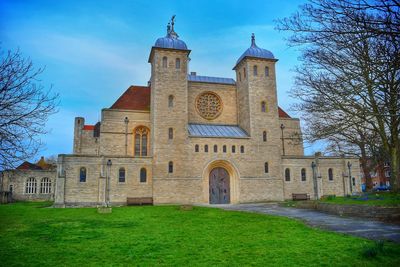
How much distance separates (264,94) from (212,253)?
25212 millimetres

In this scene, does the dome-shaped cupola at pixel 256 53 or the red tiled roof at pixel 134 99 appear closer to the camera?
the dome-shaped cupola at pixel 256 53

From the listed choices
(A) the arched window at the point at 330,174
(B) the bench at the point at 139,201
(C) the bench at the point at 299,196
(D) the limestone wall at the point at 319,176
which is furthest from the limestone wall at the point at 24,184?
(A) the arched window at the point at 330,174

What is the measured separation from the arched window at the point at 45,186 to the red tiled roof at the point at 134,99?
16827 millimetres

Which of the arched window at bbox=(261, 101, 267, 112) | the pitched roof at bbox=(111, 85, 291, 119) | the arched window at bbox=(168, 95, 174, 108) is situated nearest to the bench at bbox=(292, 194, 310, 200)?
the arched window at bbox=(261, 101, 267, 112)

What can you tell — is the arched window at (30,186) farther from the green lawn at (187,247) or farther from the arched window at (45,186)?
the green lawn at (187,247)

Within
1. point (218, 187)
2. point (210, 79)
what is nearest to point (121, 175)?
point (218, 187)

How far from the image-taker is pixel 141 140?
31.3 meters

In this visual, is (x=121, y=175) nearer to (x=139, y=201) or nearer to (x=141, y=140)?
(x=139, y=201)

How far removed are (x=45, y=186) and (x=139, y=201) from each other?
21253mm

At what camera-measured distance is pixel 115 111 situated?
30656mm

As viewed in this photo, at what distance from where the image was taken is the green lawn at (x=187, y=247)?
6898 mm

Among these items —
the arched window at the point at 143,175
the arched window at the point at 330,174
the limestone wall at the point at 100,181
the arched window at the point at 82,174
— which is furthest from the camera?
the arched window at the point at 330,174

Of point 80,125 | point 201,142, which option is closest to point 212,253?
point 201,142

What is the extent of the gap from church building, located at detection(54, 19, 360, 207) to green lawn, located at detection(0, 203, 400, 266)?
14.5 m
